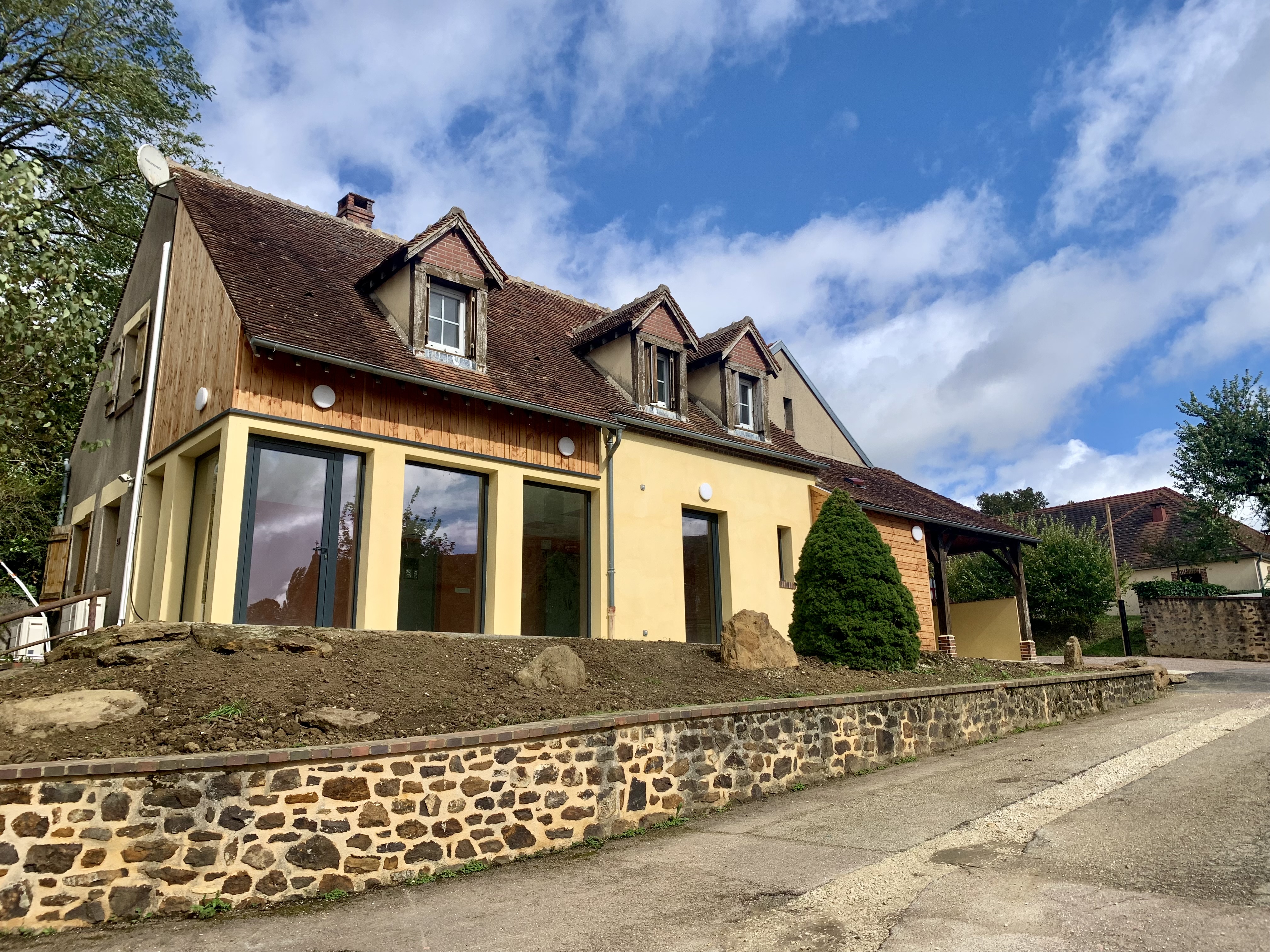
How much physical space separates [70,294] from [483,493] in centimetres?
723

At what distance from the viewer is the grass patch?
7492 mm

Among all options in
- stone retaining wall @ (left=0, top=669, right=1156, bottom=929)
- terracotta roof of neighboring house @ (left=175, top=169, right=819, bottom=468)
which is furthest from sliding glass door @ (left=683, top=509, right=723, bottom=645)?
stone retaining wall @ (left=0, top=669, right=1156, bottom=929)

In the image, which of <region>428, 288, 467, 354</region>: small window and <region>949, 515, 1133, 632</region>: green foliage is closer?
<region>428, 288, 467, 354</region>: small window

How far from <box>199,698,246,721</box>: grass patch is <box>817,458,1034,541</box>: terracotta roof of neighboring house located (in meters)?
12.3

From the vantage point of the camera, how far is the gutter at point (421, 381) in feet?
34.6

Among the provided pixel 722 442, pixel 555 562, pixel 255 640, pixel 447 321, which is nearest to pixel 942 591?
pixel 722 442

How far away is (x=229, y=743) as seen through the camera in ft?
23.4

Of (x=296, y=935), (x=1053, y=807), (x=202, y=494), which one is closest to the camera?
(x=296, y=935)

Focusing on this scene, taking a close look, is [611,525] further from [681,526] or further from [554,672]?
[554,672]

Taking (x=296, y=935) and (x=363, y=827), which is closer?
(x=296, y=935)

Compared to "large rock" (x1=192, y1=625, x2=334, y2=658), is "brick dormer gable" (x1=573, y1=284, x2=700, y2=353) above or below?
above

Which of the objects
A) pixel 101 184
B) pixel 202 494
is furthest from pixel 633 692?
pixel 101 184

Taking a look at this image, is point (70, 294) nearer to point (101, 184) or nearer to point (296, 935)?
point (101, 184)

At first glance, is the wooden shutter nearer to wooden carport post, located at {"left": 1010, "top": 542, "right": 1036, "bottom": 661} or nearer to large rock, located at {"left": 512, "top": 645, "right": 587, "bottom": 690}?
large rock, located at {"left": 512, "top": 645, "right": 587, "bottom": 690}
